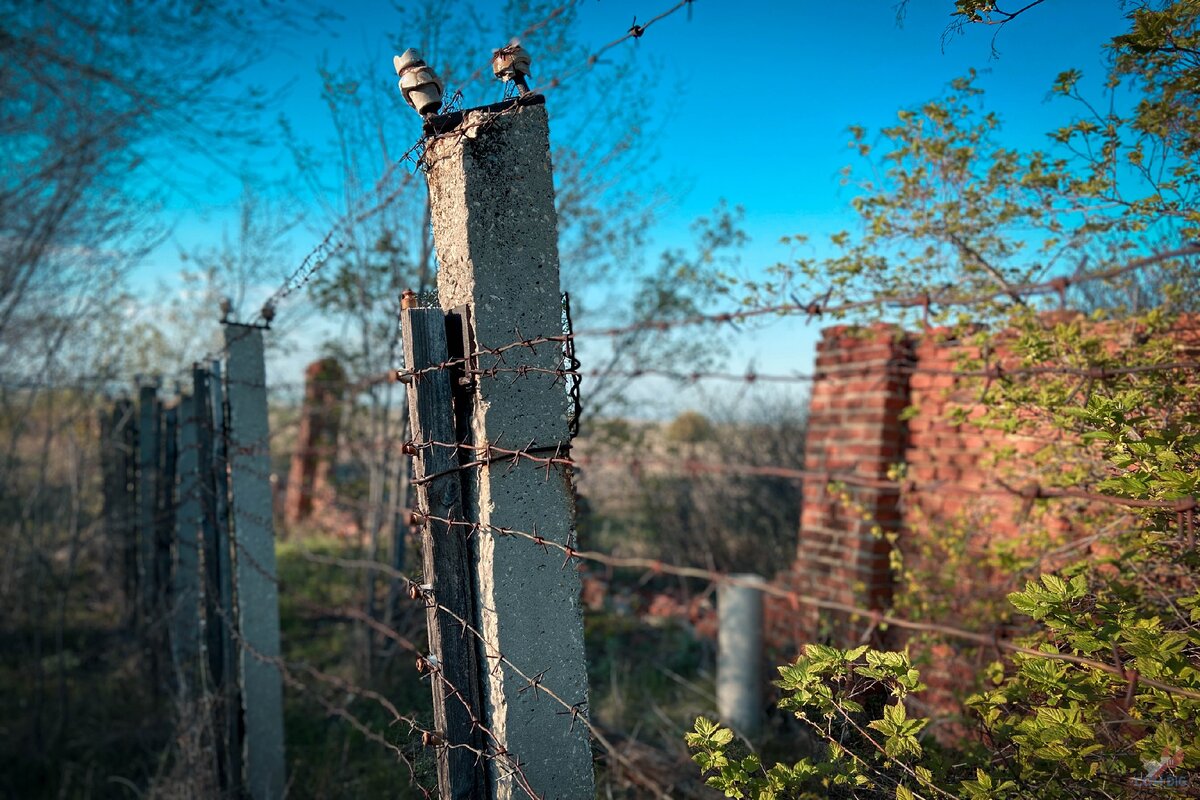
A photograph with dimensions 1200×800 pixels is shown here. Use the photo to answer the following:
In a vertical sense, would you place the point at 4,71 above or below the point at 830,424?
above

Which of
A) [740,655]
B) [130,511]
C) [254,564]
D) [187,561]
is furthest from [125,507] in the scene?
[740,655]

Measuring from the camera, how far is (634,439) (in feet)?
24.2

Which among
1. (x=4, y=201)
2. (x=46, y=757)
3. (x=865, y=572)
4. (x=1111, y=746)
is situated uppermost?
(x=4, y=201)

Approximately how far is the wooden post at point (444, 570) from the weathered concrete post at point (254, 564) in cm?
168

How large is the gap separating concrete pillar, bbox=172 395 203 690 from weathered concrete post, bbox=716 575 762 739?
2.66 metres

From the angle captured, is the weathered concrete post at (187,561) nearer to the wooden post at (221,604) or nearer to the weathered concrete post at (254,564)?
the wooden post at (221,604)

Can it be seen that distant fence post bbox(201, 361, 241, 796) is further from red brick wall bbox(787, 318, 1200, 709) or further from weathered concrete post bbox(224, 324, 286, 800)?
red brick wall bbox(787, 318, 1200, 709)

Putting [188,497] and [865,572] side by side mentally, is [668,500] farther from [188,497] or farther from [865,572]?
[188,497]

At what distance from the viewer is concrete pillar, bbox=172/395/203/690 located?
386 cm

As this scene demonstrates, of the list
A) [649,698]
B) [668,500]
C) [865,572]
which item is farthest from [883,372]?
[668,500]

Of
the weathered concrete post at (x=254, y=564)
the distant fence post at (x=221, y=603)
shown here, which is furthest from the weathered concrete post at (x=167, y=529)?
the weathered concrete post at (x=254, y=564)

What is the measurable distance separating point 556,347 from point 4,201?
6119mm

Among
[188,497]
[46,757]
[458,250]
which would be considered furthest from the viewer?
[46,757]

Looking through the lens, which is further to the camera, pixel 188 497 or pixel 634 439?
pixel 634 439
